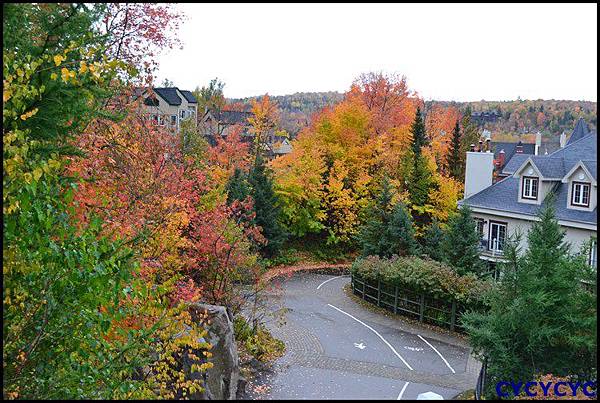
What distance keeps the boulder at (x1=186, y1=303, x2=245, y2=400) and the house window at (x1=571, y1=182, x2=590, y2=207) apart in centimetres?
1469

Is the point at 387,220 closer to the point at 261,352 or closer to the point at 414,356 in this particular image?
the point at 414,356

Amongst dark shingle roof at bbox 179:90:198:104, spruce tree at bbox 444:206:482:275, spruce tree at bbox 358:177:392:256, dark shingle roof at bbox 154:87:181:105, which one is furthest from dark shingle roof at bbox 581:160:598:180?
dark shingle roof at bbox 179:90:198:104

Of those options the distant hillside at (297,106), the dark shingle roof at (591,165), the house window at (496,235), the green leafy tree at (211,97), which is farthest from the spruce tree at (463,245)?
the distant hillside at (297,106)

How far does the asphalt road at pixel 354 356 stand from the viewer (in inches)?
485

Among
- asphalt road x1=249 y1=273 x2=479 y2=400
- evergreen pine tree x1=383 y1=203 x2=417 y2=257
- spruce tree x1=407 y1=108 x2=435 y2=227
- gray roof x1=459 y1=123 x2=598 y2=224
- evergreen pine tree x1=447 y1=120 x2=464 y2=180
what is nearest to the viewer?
asphalt road x1=249 y1=273 x2=479 y2=400

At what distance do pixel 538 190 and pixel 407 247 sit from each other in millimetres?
5428

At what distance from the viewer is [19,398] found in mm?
5145

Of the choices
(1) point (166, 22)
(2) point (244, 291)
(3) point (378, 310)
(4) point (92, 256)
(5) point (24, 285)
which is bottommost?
(3) point (378, 310)

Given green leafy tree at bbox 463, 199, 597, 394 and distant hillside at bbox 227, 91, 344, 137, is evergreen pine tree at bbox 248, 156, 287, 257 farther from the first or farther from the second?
distant hillside at bbox 227, 91, 344, 137

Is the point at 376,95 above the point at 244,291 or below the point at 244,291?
above

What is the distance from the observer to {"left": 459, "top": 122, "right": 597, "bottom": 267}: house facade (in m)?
19.9

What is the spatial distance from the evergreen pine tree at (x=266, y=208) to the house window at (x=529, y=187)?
10655mm

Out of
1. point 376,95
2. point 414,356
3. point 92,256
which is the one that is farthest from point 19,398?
point 376,95

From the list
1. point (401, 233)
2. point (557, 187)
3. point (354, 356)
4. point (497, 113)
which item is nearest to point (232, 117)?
point (401, 233)
